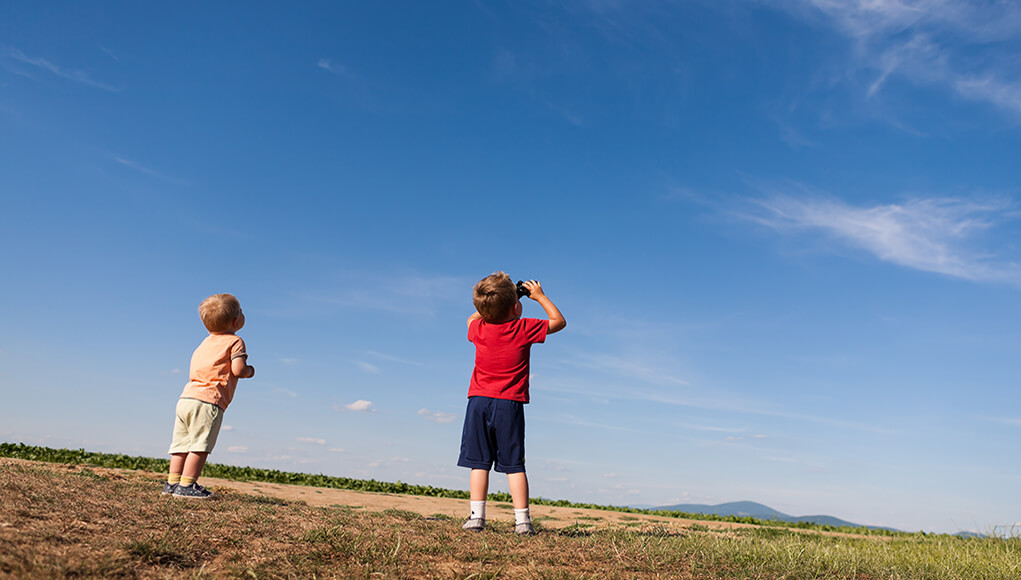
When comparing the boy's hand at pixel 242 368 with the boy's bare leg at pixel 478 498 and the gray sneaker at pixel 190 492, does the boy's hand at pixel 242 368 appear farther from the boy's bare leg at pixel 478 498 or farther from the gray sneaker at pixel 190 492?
the boy's bare leg at pixel 478 498

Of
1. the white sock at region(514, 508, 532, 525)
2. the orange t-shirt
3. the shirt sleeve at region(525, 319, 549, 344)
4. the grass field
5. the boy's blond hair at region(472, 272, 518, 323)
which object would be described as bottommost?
the grass field

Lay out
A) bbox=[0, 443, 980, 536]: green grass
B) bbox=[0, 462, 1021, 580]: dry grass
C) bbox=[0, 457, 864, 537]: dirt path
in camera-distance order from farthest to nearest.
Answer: bbox=[0, 443, 980, 536]: green grass < bbox=[0, 457, 864, 537]: dirt path < bbox=[0, 462, 1021, 580]: dry grass

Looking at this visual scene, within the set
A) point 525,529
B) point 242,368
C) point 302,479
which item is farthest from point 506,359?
point 302,479

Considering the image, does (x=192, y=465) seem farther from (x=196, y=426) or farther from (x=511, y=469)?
(x=511, y=469)

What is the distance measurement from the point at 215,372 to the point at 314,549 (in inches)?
140

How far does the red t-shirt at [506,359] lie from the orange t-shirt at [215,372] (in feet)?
9.31

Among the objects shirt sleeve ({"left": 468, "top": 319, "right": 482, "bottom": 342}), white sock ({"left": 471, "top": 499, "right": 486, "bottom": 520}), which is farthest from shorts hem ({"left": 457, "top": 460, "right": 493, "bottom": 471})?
shirt sleeve ({"left": 468, "top": 319, "right": 482, "bottom": 342})

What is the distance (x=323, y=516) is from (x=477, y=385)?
197 centimetres

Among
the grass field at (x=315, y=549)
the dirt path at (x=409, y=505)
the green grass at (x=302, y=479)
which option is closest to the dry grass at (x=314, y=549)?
the grass field at (x=315, y=549)

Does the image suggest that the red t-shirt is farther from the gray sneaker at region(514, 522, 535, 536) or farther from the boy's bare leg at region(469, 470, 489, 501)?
the gray sneaker at region(514, 522, 535, 536)

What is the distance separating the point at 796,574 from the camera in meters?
5.59

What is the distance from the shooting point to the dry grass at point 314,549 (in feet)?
14.1

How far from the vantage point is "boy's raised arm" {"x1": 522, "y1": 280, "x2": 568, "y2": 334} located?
278 inches

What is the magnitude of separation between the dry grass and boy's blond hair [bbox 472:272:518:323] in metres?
2.11
